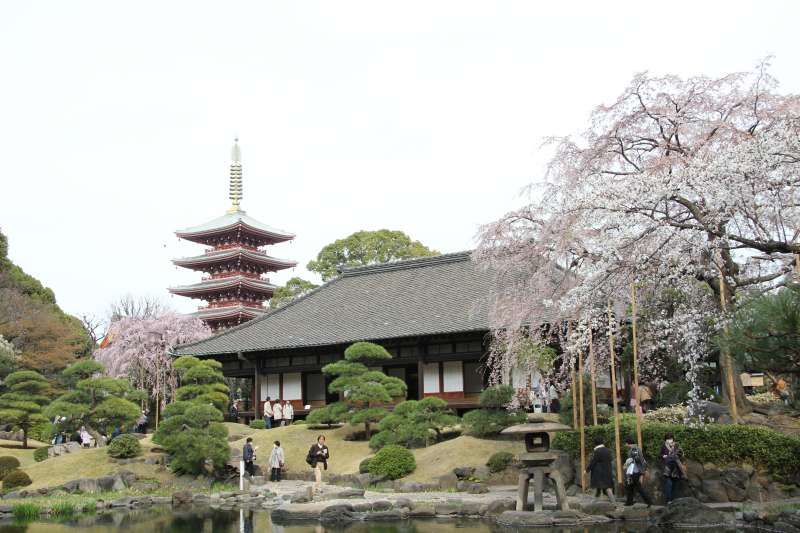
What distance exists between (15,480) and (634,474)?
1757 centimetres

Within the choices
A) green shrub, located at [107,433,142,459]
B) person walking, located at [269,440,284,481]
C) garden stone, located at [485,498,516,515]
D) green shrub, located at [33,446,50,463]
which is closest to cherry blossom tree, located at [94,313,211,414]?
green shrub, located at [33,446,50,463]

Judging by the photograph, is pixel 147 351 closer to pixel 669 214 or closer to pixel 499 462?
pixel 499 462

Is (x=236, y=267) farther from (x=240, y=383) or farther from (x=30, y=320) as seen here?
(x=30, y=320)

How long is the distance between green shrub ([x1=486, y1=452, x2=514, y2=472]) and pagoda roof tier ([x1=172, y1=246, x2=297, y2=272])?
A: 37.4 meters

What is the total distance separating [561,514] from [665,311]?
6.60 m

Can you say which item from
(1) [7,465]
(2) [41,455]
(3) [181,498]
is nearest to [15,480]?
(1) [7,465]

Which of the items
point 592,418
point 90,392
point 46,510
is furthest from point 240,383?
point 592,418

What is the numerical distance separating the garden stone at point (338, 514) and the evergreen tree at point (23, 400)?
1548 centimetres

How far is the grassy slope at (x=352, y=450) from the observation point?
20.4 meters

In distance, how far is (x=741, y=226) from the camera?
47.7ft

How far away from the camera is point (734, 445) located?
15.2m

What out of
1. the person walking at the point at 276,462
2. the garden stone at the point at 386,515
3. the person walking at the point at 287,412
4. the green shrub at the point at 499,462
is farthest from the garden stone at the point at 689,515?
the person walking at the point at 287,412

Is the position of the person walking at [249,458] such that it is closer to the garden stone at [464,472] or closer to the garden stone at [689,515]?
the garden stone at [464,472]

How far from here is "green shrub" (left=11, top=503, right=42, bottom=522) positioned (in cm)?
1862
